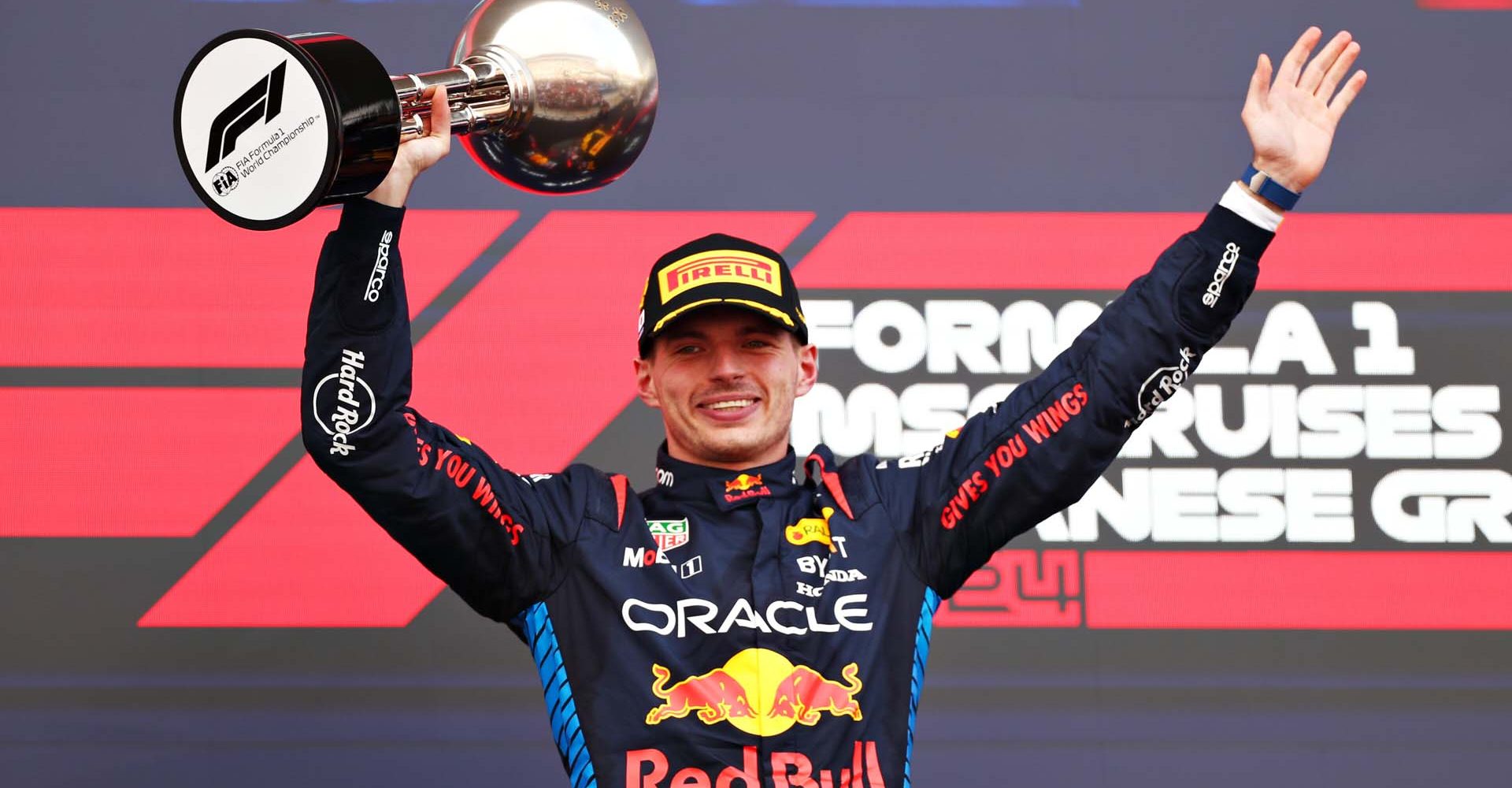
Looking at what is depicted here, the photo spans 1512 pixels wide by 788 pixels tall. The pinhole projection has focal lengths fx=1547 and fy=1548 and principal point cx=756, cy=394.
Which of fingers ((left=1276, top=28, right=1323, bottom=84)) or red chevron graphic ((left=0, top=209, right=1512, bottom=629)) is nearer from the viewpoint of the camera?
fingers ((left=1276, top=28, right=1323, bottom=84))

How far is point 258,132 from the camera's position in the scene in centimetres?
122

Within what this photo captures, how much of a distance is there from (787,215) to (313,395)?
1.14 metres

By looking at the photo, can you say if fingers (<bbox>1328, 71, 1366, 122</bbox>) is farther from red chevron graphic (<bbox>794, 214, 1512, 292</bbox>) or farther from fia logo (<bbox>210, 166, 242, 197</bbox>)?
fia logo (<bbox>210, 166, 242, 197</bbox>)

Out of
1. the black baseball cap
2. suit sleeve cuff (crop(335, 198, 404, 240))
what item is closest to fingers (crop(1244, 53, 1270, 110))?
the black baseball cap

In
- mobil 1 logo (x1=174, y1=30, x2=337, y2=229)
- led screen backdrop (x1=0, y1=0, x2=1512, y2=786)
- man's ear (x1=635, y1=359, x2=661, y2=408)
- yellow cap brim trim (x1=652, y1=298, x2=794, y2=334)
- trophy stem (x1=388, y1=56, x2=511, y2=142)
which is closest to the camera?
mobil 1 logo (x1=174, y1=30, x2=337, y2=229)

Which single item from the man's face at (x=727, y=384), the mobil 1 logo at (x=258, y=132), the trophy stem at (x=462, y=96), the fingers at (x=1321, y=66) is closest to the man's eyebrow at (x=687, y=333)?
the man's face at (x=727, y=384)

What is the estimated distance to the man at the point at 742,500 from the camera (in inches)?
58.6

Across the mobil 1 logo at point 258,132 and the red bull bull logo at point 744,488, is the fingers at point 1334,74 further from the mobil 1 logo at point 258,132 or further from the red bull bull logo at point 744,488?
the mobil 1 logo at point 258,132

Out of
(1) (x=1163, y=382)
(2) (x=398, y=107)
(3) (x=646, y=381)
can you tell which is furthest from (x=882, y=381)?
(2) (x=398, y=107)

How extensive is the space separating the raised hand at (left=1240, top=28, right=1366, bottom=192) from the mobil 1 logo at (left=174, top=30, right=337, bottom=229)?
0.88 m

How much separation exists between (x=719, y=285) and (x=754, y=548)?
29 centimetres

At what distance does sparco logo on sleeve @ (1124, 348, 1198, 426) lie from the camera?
1.53 m

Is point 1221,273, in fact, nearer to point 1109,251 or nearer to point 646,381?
point 646,381

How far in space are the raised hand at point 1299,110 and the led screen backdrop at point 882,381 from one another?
2.87ft
